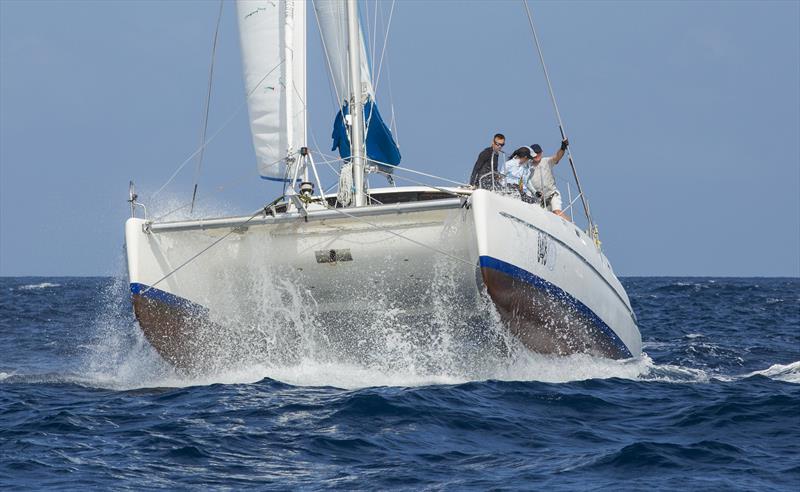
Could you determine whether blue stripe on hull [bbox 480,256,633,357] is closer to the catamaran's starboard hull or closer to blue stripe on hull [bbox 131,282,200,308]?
the catamaran's starboard hull

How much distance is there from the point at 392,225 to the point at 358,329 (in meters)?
1.56

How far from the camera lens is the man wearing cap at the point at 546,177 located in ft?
38.1

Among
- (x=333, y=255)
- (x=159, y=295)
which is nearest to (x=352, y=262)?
(x=333, y=255)

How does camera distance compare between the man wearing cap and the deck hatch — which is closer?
the deck hatch

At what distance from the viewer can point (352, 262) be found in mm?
10273

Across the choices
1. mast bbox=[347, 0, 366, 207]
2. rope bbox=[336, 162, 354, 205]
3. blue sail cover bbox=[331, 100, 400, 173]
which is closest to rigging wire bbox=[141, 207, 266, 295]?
rope bbox=[336, 162, 354, 205]

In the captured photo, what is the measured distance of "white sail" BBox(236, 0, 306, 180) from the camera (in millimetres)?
11695

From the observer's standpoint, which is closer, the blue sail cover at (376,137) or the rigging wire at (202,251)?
the rigging wire at (202,251)

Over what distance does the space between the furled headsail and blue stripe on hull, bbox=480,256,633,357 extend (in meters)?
2.47

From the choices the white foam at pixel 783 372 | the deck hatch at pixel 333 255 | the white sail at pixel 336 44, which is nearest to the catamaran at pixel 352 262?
the deck hatch at pixel 333 255

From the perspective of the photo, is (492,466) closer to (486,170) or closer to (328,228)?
(328,228)

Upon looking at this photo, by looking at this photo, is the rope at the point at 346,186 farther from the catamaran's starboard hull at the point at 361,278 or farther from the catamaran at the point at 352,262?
the catamaran's starboard hull at the point at 361,278

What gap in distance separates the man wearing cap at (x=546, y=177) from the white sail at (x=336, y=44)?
1832mm

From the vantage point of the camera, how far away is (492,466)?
6801mm
